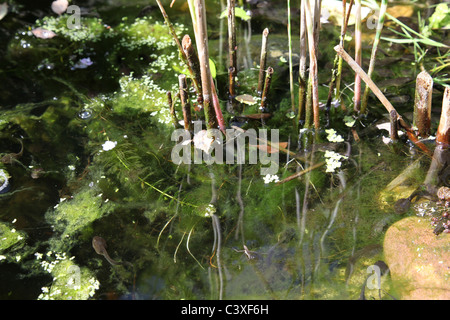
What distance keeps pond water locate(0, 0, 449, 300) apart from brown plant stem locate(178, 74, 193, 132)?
12 cm

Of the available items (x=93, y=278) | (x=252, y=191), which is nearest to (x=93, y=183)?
(x=93, y=278)

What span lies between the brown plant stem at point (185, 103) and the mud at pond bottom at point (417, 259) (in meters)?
1.00

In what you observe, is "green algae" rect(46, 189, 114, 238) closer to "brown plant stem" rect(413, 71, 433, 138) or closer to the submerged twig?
the submerged twig

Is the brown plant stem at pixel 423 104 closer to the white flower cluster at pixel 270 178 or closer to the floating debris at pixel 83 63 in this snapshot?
the white flower cluster at pixel 270 178

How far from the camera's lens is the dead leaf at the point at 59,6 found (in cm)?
281

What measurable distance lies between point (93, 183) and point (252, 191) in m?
0.72

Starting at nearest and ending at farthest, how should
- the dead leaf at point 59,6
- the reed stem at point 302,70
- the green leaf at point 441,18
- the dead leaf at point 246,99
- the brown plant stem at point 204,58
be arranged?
the brown plant stem at point 204,58, the reed stem at point 302,70, the dead leaf at point 246,99, the green leaf at point 441,18, the dead leaf at point 59,6

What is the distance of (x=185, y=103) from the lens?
1.88 meters

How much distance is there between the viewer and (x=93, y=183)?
1879mm

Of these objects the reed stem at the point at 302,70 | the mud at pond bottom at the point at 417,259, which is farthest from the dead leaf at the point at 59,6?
the mud at pond bottom at the point at 417,259

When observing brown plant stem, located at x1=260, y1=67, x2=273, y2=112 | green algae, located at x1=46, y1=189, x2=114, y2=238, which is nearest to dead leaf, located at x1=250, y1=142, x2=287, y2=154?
brown plant stem, located at x1=260, y1=67, x2=273, y2=112

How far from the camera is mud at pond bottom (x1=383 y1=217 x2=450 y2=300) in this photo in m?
1.47

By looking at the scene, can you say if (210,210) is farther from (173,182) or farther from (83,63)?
(83,63)

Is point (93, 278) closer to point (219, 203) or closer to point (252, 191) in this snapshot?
point (219, 203)
